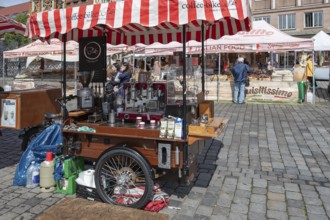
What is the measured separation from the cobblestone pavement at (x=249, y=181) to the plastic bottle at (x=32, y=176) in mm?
120

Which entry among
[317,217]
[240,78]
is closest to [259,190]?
[317,217]

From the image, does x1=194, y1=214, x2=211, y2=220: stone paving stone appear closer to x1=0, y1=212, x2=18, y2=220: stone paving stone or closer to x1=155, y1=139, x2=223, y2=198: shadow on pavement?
x1=155, y1=139, x2=223, y2=198: shadow on pavement

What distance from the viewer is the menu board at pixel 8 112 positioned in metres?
5.19

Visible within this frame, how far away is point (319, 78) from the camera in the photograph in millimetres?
22125

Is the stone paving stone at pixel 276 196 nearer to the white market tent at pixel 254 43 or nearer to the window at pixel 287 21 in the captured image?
the white market tent at pixel 254 43

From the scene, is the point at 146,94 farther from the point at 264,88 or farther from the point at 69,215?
the point at 264,88

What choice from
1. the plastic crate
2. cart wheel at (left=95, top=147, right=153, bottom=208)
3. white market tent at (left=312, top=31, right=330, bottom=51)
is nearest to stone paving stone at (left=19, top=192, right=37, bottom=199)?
the plastic crate

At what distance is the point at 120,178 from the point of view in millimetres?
3924

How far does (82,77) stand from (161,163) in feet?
7.44

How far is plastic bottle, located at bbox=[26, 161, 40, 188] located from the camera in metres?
4.55

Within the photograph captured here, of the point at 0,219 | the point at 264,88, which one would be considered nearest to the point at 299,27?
the point at 264,88

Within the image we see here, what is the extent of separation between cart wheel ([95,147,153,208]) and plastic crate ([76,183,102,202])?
105 mm

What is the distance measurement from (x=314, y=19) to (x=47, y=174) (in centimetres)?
4150

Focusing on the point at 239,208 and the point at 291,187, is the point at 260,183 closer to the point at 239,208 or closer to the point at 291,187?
the point at 291,187
